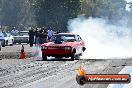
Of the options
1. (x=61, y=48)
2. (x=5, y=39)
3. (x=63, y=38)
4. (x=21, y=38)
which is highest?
(x=63, y=38)

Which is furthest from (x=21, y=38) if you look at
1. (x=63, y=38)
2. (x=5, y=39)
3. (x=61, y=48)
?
(x=61, y=48)

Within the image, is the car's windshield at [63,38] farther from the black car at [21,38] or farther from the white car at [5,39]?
the black car at [21,38]

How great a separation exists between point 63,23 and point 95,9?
75.4 feet

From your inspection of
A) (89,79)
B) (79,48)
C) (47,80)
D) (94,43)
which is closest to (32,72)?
(47,80)

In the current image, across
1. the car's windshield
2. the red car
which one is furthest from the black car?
the red car

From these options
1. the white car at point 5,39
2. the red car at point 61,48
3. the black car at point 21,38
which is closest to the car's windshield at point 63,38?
the red car at point 61,48

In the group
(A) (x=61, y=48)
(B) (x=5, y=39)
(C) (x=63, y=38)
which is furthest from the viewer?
(B) (x=5, y=39)

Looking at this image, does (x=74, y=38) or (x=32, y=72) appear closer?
(x=32, y=72)

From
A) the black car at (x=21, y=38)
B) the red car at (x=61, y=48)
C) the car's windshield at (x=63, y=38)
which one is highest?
the car's windshield at (x=63, y=38)

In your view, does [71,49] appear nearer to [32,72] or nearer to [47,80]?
[32,72]

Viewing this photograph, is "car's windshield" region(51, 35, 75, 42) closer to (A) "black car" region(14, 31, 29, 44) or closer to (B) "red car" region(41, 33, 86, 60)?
(B) "red car" region(41, 33, 86, 60)

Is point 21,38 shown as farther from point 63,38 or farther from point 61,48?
point 61,48

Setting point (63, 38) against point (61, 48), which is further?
point (63, 38)

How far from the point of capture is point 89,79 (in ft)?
17.9
